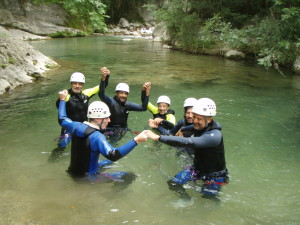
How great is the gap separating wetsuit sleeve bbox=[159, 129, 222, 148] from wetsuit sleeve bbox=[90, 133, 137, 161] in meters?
0.53

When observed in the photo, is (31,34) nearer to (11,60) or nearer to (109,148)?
(11,60)

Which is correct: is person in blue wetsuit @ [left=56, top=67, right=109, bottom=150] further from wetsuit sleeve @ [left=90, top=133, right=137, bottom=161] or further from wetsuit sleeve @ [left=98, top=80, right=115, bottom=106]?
wetsuit sleeve @ [left=90, top=133, right=137, bottom=161]

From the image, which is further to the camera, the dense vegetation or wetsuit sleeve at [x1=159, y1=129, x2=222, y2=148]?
the dense vegetation

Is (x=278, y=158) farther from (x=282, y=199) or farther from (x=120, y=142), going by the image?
(x=120, y=142)

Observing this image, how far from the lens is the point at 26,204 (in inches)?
179

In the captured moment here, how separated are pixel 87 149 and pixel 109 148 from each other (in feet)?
1.91

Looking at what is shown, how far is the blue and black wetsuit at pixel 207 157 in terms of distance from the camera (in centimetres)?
434

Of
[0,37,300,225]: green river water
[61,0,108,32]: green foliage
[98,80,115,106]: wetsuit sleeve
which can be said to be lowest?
[0,37,300,225]: green river water

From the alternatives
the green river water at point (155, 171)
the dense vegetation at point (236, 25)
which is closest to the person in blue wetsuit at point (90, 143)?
the green river water at point (155, 171)

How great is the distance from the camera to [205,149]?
4.70 metres

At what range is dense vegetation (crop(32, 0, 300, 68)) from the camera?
15508 mm

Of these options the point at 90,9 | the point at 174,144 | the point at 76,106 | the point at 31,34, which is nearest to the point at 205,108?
the point at 174,144

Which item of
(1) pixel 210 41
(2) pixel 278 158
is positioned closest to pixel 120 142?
(2) pixel 278 158

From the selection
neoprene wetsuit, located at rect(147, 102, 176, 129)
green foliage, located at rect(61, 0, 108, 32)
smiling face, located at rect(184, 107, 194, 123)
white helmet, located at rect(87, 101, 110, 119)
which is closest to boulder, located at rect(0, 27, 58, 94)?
green foliage, located at rect(61, 0, 108, 32)
